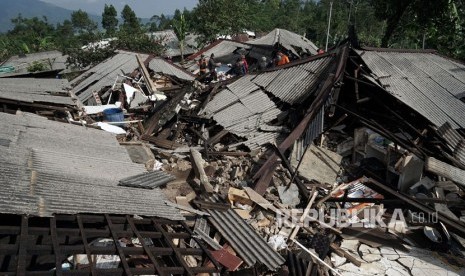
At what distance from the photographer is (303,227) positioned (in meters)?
6.01

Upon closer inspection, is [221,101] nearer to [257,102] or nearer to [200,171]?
[257,102]

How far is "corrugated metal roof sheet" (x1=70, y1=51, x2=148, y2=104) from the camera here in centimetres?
1447

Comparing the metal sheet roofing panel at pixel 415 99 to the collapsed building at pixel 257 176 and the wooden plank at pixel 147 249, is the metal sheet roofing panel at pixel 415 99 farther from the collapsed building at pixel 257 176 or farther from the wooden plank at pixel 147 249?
the wooden plank at pixel 147 249

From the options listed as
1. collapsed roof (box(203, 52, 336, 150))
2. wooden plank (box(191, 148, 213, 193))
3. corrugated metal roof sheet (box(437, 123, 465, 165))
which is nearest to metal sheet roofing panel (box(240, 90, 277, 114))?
collapsed roof (box(203, 52, 336, 150))

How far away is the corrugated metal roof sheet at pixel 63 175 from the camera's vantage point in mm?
4086

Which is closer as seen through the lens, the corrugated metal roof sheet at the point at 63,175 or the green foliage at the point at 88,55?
the corrugated metal roof sheet at the point at 63,175

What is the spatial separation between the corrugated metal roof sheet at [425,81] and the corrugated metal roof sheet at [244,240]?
5.74 metres

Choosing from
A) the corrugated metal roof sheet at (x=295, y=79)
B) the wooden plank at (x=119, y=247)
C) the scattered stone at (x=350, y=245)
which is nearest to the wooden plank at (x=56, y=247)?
the wooden plank at (x=119, y=247)

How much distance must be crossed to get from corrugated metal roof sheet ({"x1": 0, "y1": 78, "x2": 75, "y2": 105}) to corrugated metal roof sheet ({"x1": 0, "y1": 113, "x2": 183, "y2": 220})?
135cm

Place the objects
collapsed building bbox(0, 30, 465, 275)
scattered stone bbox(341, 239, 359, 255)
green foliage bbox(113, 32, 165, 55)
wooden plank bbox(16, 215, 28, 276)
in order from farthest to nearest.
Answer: green foliage bbox(113, 32, 165, 55), scattered stone bbox(341, 239, 359, 255), collapsed building bbox(0, 30, 465, 275), wooden plank bbox(16, 215, 28, 276)

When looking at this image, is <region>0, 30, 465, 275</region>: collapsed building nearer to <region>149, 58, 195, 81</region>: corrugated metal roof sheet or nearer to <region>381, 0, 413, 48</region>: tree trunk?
<region>149, 58, 195, 81</region>: corrugated metal roof sheet

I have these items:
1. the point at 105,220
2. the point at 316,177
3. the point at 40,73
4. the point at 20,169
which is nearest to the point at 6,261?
the point at 105,220

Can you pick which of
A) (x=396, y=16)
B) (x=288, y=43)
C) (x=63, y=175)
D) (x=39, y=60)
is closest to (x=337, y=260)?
(x=63, y=175)

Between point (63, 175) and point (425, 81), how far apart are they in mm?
9824
